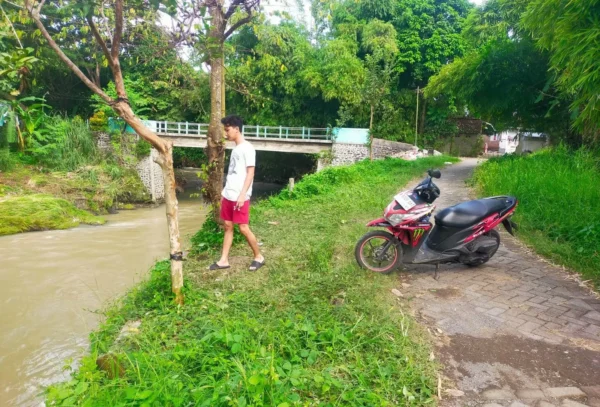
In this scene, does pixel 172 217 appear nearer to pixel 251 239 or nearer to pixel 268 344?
pixel 251 239

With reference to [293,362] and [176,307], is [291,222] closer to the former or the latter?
[176,307]

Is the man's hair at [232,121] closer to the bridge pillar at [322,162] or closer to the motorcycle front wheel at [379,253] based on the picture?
the motorcycle front wheel at [379,253]

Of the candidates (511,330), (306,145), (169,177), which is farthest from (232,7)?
(306,145)

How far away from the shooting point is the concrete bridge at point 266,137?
20531mm

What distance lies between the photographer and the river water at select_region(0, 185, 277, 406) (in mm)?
4309

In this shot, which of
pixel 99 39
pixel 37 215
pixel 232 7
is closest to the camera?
pixel 99 39

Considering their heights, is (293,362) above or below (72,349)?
above

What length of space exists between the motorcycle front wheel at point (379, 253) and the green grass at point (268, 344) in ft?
0.44

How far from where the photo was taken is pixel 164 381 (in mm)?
2244

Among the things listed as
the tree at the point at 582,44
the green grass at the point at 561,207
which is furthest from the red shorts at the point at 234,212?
the green grass at the point at 561,207

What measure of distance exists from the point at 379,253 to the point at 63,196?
47.4 feet

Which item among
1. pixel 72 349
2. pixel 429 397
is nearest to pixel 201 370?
pixel 429 397

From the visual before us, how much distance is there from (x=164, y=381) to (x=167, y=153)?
1.67 m

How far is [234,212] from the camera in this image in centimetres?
407
